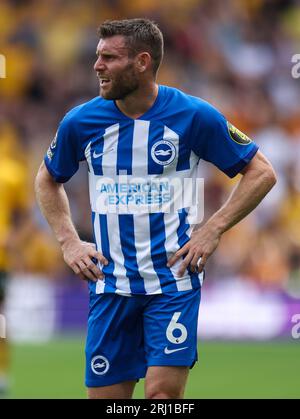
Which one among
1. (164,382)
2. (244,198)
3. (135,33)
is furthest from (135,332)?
(135,33)

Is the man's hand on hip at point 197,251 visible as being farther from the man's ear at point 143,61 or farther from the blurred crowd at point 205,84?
the blurred crowd at point 205,84

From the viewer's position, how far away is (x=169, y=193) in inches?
243

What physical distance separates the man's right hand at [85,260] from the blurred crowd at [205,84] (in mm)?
8642

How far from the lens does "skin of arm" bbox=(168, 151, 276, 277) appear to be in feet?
20.1

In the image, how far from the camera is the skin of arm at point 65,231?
6211mm

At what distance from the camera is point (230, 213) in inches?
244

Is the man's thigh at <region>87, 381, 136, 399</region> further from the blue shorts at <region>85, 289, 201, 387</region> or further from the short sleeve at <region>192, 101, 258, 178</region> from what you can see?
the short sleeve at <region>192, 101, 258, 178</region>

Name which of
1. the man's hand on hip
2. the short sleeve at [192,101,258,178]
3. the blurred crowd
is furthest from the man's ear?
the blurred crowd

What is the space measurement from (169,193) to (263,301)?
330 inches

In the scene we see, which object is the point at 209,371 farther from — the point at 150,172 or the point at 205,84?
the point at 205,84

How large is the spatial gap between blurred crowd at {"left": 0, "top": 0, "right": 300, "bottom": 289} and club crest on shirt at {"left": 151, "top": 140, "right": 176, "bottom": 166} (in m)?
8.78

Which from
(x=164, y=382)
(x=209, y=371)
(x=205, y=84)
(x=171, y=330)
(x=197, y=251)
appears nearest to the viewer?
(x=164, y=382)

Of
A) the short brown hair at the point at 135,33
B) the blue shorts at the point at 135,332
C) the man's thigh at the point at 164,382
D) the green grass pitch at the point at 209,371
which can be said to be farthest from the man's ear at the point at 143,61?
the green grass pitch at the point at 209,371

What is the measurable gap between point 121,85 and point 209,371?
6348 mm
